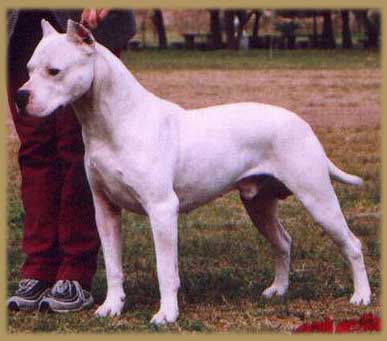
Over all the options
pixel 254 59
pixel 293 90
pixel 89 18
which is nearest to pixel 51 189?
pixel 89 18

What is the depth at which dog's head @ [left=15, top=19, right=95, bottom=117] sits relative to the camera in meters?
4.70

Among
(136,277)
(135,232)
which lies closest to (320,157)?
(136,277)

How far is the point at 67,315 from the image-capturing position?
212 inches

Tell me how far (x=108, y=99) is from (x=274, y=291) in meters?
1.54

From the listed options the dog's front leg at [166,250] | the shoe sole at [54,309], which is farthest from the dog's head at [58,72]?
the shoe sole at [54,309]

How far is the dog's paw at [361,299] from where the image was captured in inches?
217

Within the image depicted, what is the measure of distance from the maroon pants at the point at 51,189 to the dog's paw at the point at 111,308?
1.17 feet

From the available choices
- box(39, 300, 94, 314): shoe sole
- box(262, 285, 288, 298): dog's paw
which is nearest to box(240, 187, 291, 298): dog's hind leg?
box(262, 285, 288, 298): dog's paw

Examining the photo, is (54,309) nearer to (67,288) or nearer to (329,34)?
(67,288)

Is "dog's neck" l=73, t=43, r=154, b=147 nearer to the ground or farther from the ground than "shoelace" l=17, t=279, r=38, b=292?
farther from the ground

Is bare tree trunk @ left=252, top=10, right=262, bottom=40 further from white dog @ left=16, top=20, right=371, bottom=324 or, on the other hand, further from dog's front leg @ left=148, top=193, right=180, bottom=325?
dog's front leg @ left=148, top=193, right=180, bottom=325

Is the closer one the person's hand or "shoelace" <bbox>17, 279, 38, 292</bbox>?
the person's hand

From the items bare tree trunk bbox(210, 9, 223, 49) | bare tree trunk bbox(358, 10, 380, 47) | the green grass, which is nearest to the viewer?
bare tree trunk bbox(358, 10, 380, 47)

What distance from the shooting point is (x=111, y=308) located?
527cm
